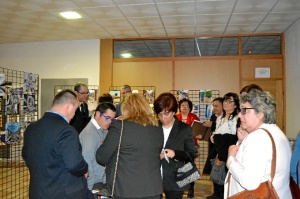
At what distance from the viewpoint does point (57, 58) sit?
7.45 metres

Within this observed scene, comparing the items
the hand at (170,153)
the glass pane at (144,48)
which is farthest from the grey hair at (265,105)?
the glass pane at (144,48)

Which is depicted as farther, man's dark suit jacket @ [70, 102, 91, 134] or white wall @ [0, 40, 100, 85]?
white wall @ [0, 40, 100, 85]

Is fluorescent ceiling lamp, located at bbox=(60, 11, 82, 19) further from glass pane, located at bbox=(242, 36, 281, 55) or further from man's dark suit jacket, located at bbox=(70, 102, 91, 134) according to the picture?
glass pane, located at bbox=(242, 36, 281, 55)

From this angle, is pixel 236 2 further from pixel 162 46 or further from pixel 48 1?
pixel 48 1

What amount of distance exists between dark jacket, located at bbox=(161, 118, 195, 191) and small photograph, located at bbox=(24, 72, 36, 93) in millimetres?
2025

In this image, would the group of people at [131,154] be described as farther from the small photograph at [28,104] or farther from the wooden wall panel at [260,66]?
the wooden wall panel at [260,66]

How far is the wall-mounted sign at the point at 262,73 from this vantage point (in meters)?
6.62

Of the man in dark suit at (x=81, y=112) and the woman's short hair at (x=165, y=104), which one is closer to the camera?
the woman's short hair at (x=165, y=104)

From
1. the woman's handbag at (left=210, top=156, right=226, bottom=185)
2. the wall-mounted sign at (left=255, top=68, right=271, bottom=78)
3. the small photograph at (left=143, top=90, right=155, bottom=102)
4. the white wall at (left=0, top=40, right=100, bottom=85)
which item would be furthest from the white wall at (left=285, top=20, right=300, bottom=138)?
the white wall at (left=0, top=40, right=100, bottom=85)

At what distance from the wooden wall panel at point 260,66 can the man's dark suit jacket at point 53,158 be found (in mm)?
5532

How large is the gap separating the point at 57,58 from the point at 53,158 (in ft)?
19.4

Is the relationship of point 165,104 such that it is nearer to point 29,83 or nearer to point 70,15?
point 29,83

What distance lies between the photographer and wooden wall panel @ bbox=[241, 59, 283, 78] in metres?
6.61

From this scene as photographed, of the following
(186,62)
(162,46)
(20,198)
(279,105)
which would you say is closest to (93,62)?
(162,46)
